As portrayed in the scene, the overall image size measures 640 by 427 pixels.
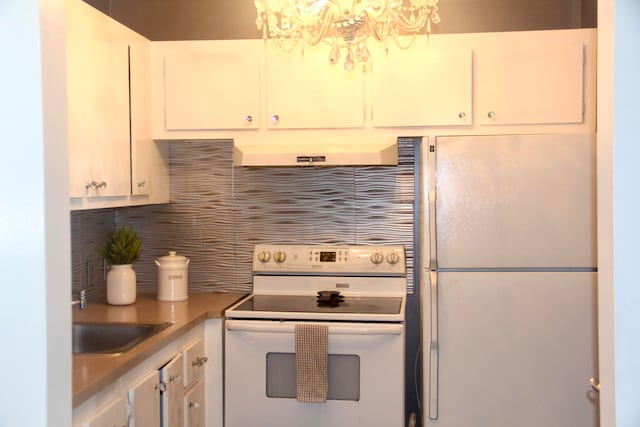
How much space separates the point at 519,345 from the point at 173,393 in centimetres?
144

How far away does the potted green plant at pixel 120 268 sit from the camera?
3.32 meters

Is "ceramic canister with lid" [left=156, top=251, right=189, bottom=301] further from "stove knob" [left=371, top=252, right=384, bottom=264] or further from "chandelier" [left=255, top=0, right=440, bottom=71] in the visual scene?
"chandelier" [left=255, top=0, right=440, bottom=71]

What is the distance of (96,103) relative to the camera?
2746 mm

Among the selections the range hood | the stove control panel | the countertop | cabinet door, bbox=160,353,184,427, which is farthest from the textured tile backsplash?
cabinet door, bbox=160,353,184,427

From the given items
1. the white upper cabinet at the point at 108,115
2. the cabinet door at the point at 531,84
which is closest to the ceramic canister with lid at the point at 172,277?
the white upper cabinet at the point at 108,115

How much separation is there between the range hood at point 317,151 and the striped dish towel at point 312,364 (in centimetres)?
76

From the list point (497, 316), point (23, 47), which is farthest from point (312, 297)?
point (23, 47)

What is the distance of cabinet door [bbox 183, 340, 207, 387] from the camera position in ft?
9.46

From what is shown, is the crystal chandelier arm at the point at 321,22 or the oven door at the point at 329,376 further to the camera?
the oven door at the point at 329,376

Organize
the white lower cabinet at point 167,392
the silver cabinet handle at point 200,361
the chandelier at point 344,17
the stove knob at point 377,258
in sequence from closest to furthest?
the white lower cabinet at point 167,392 < the chandelier at point 344,17 < the silver cabinet handle at point 200,361 < the stove knob at point 377,258

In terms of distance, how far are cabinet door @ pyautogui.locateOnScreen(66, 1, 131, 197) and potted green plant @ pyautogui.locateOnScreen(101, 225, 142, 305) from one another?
0.34 meters

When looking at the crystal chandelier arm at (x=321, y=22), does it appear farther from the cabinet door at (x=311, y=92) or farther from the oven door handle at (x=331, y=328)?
the oven door handle at (x=331, y=328)

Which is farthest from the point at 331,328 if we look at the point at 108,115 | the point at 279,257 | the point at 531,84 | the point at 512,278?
the point at 531,84

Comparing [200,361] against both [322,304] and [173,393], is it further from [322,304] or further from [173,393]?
[322,304]
